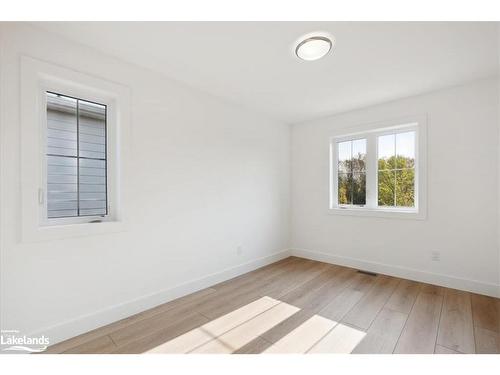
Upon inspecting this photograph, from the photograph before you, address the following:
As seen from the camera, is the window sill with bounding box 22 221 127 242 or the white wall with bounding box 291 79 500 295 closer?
the window sill with bounding box 22 221 127 242

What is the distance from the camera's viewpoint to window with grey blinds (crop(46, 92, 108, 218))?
1881mm

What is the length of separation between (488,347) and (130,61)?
148 inches

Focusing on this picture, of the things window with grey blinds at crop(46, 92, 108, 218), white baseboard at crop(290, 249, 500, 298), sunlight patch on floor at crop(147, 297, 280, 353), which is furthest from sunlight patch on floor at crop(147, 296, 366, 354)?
white baseboard at crop(290, 249, 500, 298)

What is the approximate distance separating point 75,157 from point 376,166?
3678 mm

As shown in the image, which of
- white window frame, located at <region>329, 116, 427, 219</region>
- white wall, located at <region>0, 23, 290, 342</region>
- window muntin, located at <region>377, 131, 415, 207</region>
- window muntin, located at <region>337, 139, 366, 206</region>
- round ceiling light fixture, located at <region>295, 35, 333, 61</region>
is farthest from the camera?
window muntin, located at <region>337, 139, 366, 206</region>

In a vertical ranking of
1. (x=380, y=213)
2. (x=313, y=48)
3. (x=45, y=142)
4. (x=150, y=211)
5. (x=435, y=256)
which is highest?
(x=313, y=48)

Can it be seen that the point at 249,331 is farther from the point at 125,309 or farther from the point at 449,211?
the point at 449,211

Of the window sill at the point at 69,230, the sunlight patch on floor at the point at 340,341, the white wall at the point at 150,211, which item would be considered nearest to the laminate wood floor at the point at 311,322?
the sunlight patch on floor at the point at 340,341

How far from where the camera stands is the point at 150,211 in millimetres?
2348

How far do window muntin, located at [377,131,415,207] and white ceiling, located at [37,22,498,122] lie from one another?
0.62 meters

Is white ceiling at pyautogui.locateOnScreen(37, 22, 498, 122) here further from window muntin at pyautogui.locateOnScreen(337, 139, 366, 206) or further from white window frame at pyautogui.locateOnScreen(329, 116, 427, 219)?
window muntin at pyautogui.locateOnScreen(337, 139, 366, 206)

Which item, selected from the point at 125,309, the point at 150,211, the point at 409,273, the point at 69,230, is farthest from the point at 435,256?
the point at 69,230

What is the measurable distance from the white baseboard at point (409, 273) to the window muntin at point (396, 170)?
87 cm

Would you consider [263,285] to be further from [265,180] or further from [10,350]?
[10,350]
